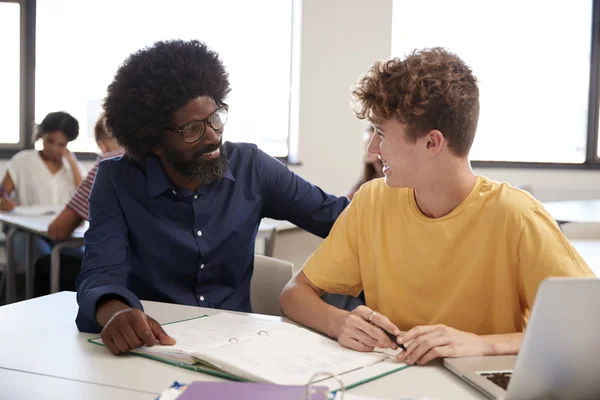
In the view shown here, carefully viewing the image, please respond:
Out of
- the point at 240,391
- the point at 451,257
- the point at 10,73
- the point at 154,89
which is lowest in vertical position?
the point at 240,391

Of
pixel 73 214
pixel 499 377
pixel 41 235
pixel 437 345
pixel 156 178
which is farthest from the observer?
pixel 41 235

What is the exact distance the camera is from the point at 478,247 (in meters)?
1.50

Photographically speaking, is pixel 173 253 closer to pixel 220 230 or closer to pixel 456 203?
pixel 220 230

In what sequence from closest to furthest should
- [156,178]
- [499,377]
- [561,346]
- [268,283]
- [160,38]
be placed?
1. [561,346]
2. [499,377]
3. [156,178]
4. [268,283]
5. [160,38]

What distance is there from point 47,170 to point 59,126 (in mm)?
315

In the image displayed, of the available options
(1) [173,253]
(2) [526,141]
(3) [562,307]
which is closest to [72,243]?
(1) [173,253]

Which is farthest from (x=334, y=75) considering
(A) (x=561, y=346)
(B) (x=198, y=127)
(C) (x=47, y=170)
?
(A) (x=561, y=346)

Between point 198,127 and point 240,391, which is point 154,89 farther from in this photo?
point 240,391

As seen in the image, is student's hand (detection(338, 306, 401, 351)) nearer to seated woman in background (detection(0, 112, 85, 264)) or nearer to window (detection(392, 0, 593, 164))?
seated woman in background (detection(0, 112, 85, 264))

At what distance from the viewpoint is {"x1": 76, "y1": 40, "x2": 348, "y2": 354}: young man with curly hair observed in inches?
72.7

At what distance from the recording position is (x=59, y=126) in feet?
14.7

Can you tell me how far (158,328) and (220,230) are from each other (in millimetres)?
584

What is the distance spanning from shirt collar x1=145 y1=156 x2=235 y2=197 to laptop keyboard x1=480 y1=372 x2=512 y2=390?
1.03 meters

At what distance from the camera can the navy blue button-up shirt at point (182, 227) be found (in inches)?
71.3
